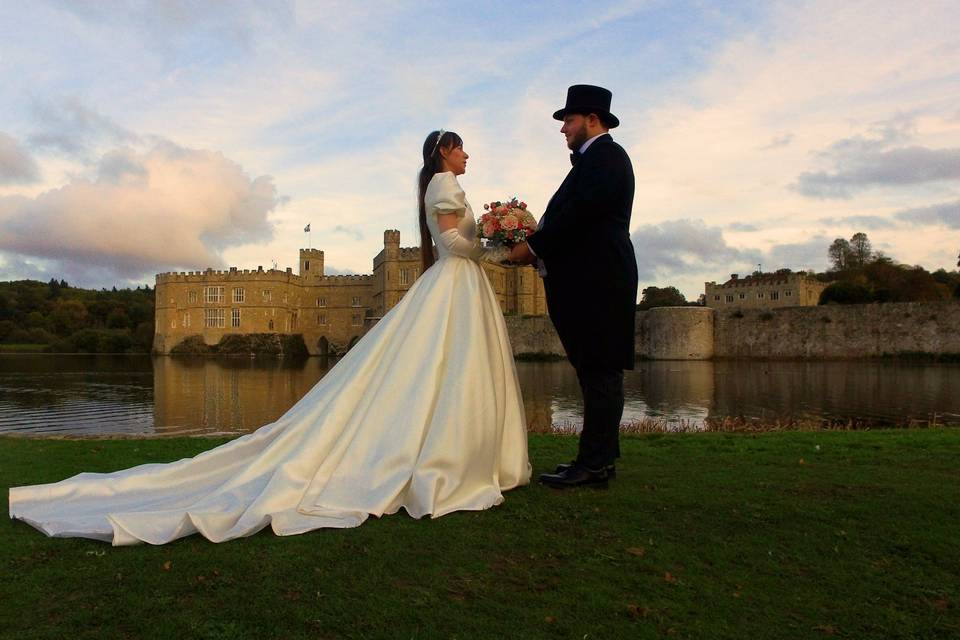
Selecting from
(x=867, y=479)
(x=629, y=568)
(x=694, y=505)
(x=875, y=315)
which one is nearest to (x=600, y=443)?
(x=694, y=505)

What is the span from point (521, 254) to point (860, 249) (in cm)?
7726

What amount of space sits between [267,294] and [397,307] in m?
61.0

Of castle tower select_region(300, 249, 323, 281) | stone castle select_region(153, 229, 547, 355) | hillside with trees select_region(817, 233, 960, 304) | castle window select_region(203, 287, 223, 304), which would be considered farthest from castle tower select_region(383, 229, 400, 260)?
hillside with trees select_region(817, 233, 960, 304)

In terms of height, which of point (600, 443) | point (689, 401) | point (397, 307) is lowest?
point (689, 401)

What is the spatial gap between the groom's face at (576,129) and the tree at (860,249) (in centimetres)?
7503

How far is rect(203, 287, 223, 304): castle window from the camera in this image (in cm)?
6328

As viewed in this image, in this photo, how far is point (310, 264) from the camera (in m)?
66.2

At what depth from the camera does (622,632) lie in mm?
2078

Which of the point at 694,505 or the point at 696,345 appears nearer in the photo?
the point at 694,505

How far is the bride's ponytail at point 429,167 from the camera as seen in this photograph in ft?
14.7

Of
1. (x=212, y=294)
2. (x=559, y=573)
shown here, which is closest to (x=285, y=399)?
(x=559, y=573)

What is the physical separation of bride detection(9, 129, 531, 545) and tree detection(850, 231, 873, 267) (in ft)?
248

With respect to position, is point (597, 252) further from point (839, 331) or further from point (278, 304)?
point (278, 304)

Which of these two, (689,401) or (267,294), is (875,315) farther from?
(267,294)
